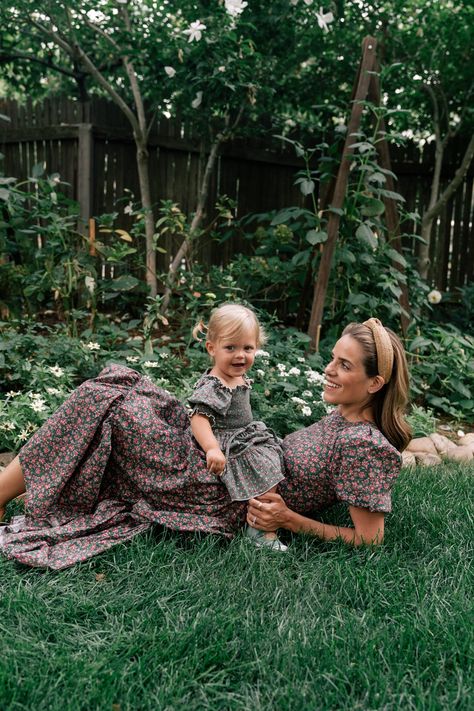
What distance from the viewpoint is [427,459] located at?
11.7ft

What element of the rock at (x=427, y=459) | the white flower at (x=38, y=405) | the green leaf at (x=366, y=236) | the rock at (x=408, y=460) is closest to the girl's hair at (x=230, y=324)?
the white flower at (x=38, y=405)

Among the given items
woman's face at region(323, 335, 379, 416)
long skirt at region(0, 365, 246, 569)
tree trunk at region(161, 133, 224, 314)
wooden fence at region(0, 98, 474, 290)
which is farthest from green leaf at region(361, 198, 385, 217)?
long skirt at region(0, 365, 246, 569)

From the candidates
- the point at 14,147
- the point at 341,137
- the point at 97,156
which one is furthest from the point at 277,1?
the point at 14,147

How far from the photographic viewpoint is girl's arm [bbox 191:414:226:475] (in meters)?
2.31

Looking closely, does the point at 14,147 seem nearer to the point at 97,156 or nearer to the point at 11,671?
the point at 97,156

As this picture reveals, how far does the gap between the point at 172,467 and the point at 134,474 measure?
14cm

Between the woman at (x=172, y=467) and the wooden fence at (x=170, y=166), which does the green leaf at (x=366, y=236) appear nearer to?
the wooden fence at (x=170, y=166)

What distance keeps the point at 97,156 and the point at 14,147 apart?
1144mm

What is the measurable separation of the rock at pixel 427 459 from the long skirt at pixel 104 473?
4.43 feet

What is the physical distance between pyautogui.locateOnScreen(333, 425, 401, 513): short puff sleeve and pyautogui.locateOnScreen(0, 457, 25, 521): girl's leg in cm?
107

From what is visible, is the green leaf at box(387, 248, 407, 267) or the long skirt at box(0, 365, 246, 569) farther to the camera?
the green leaf at box(387, 248, 407, 267)

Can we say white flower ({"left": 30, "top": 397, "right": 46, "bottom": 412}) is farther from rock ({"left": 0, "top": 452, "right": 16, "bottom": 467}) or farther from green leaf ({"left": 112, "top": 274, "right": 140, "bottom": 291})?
green leaf ({"left": 112, "top": 274, "right": 140, "bottom": 291})

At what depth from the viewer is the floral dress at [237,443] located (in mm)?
2449

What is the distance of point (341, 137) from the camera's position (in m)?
4.61
